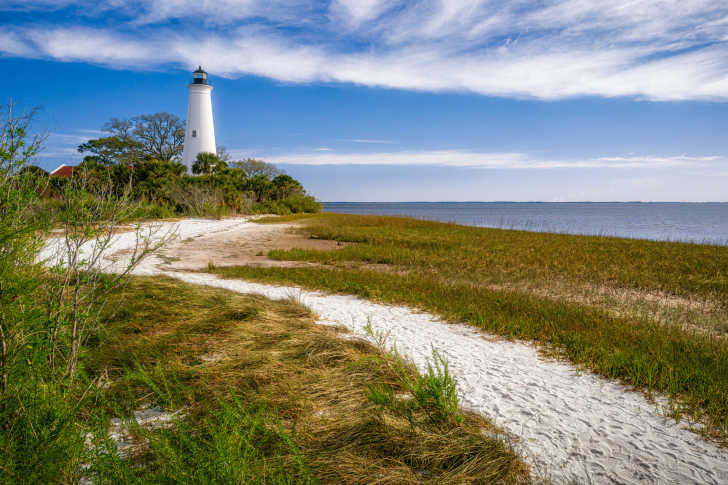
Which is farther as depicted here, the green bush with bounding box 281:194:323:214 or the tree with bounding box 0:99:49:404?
the green bush with bounding box 281:194:323:214

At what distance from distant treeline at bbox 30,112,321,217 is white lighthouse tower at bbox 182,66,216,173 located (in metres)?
1.98

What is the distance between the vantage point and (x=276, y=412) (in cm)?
279

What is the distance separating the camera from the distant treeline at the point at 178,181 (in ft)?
82.5

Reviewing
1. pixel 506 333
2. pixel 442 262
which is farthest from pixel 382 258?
pixel 506 333

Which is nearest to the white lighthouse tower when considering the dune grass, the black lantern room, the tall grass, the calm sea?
the black lantern room

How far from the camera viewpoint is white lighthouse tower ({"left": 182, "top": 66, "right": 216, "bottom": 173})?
39.2 m

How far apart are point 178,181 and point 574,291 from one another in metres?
25.7

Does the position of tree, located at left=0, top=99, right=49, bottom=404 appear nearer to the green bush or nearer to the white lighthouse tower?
the green bush

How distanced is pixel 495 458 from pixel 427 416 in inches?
21.7

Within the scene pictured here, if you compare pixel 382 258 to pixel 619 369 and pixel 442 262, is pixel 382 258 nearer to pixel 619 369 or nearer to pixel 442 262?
pixel 442 262

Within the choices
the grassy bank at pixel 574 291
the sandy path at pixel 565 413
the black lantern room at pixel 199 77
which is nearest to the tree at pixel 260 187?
the black lantern room at pixel 199 77

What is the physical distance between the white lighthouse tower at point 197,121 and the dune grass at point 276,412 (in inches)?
1513

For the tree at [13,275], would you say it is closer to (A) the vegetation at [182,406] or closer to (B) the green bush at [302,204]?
(A) the vegetation at [182,406]

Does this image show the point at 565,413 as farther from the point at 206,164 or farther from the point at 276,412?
the point at 206,164
